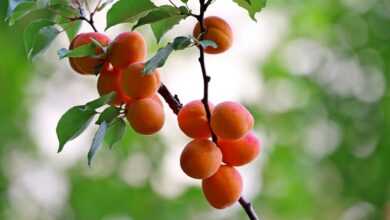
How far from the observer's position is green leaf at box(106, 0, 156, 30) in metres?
0.63

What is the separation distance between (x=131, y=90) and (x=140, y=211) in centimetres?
215

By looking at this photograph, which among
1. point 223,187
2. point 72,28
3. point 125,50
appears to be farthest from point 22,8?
point 223,187

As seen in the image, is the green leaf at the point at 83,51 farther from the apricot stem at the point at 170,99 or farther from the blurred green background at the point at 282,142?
the blurred green background at the point at 282,142

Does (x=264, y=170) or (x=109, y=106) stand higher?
(x=109, y=106)

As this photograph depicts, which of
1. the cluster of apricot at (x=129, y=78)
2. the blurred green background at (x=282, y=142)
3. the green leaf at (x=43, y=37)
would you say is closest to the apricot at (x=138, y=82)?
the cluster of apricot at (x=129, y=78)

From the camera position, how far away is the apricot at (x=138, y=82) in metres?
0.57

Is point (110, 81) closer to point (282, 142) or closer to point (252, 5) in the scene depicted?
point (252, 5)

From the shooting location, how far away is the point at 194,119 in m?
0.57

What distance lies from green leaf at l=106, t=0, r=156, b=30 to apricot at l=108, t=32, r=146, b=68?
4cm

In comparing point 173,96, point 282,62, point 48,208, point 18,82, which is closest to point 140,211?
point 48,208

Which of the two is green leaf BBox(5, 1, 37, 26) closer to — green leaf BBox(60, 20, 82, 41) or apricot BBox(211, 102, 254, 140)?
green leaf BBox(60, 20, 82, 41)

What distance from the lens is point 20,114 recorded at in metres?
2.91

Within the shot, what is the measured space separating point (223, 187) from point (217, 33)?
5.1 inches

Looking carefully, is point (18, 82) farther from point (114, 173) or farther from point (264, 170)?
point (264, 170)
